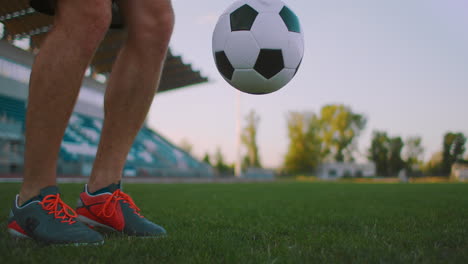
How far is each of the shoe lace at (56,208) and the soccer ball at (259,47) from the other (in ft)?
4.58

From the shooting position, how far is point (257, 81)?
8.18 feet

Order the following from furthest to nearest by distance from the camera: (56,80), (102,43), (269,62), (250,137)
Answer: (250,137), (102,43), (269,62), (56,80)

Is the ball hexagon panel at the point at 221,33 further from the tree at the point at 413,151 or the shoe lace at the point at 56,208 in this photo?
the tree at the point at 413,151

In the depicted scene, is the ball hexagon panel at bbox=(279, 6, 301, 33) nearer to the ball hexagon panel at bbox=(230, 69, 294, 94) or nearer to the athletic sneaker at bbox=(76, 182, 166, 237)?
the ball hexagon panel at bbox=(230, 69, 294, 94)

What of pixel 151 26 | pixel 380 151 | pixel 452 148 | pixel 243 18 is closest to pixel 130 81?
pixel 151 26

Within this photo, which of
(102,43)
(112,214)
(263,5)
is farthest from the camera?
(102,43)

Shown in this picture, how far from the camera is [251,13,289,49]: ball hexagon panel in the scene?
246cm

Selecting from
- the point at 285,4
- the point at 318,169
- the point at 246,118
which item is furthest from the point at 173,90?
the point at 318,169

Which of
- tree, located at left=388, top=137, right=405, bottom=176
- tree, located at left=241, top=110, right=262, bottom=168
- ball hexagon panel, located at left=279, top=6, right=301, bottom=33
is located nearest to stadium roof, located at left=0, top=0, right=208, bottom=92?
ball hexagon panel, located at left=279, top=6, right=301, bottom=33

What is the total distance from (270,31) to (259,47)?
0.13m

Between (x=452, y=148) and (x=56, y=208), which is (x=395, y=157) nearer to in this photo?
(x=452, y=148)

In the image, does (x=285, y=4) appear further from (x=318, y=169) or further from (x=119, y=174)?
(x=318, y=169)

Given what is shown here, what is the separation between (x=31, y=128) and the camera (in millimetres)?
1395

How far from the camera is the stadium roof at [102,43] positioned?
651 centimetres
